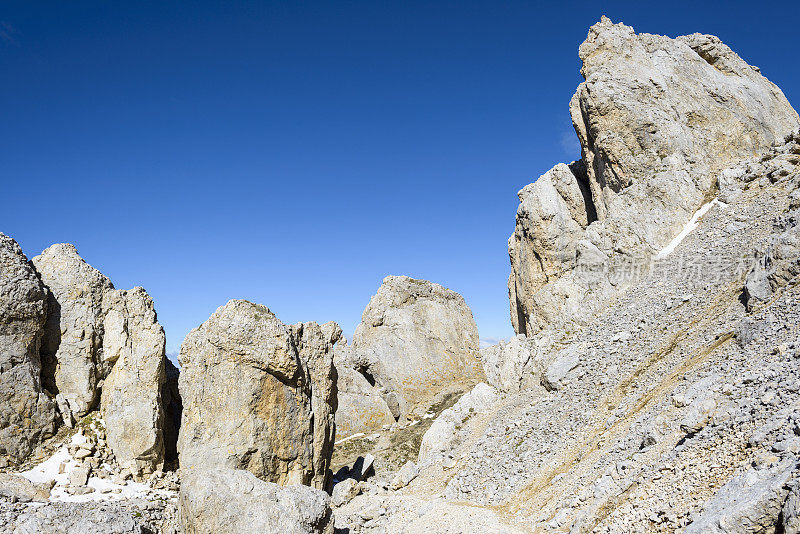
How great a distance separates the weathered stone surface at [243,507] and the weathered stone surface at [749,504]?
1208 centimetres

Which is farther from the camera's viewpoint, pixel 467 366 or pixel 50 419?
pixel 467 366

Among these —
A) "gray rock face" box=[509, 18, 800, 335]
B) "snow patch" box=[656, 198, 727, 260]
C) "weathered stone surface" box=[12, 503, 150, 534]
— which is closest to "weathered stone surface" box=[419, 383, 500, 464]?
"gray rock face" box=[509, 18, 800, 335]

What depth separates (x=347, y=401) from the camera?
48688 mm

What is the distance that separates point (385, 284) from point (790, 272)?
40.9 m

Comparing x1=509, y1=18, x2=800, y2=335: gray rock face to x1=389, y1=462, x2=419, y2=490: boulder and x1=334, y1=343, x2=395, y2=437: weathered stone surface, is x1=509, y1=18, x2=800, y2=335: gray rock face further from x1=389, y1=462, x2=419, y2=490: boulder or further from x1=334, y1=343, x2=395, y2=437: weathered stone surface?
x1=334, y1=343, x2=395, y2=437: weathered stone surface

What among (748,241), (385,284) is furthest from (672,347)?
(385,284)

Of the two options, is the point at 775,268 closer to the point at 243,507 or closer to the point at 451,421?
the point at 451,421

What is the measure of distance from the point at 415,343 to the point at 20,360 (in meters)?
37.3

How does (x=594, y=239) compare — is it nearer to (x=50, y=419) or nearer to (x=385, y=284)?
(x=385, y=284)

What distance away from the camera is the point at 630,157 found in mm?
39750

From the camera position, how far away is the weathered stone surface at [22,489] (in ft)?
59.6

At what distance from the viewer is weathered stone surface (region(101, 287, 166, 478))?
75.5 ft

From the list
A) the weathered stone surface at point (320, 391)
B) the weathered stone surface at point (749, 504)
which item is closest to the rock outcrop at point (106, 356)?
the weathered stone surface at point (320, 391)

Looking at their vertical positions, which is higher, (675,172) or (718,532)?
(675,172)
